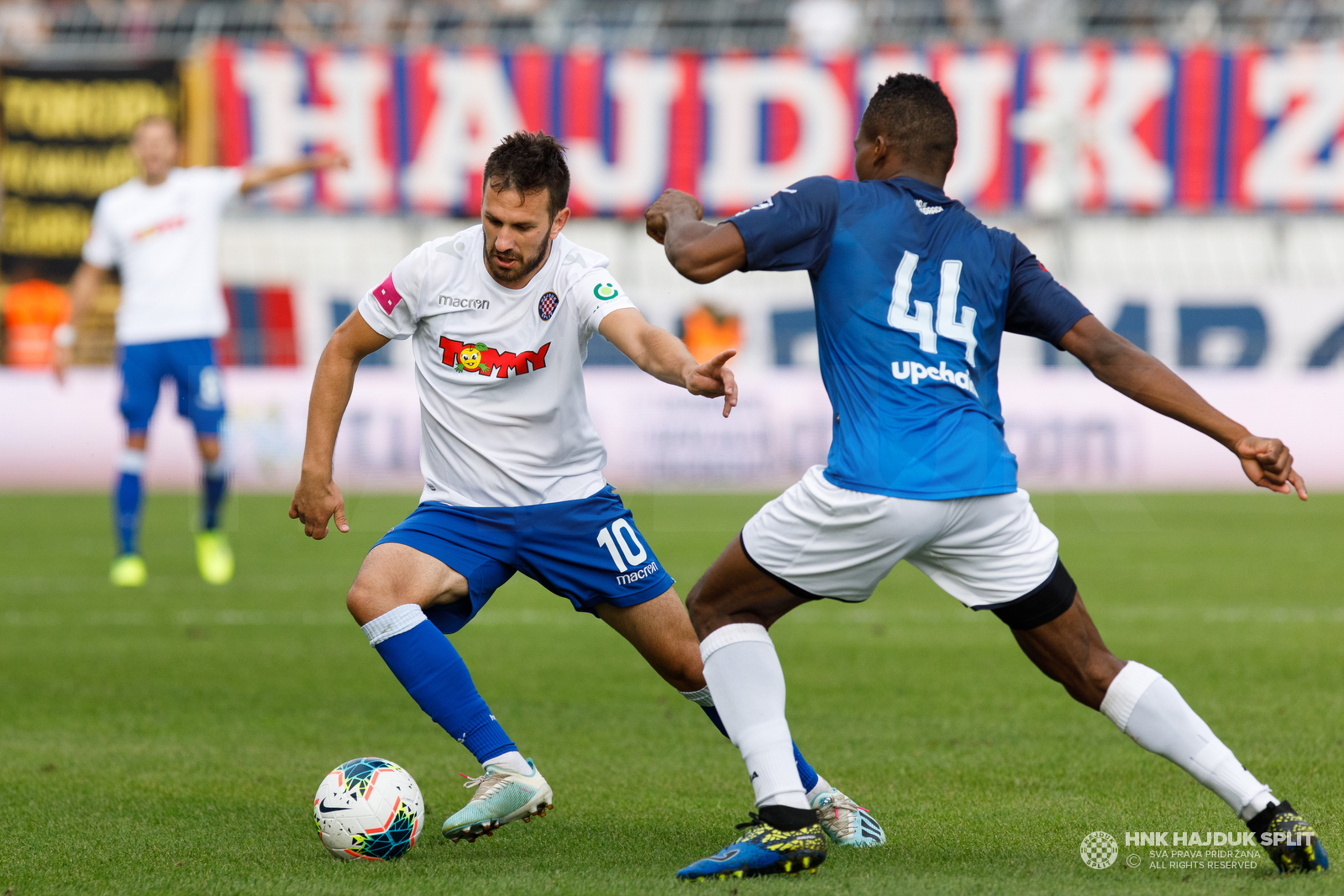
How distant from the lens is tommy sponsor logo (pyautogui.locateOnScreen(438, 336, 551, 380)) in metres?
4.77

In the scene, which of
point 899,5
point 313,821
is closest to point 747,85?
point 899,5

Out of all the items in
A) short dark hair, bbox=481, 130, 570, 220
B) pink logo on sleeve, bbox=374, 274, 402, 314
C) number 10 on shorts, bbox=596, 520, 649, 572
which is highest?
short dark hair, bbox=481, 130, 570, 220

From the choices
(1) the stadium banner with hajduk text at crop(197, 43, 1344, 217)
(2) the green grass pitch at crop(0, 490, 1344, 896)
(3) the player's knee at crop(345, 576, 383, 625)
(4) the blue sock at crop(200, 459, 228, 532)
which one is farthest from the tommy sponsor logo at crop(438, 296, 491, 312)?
(1) the stadium banner with hajduk text at crop(197, 43, 1344, 217)

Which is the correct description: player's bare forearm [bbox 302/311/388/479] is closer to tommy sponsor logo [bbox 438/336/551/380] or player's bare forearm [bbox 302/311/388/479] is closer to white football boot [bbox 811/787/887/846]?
tommy sponsor logo [bbox 438/336/551/380]

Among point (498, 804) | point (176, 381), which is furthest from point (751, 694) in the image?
point (176, 381)

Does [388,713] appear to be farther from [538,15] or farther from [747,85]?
[538,15]

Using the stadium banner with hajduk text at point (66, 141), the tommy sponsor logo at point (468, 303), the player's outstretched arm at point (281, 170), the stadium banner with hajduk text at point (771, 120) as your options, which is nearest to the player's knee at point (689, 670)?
the tommy sponsor logo at point (468, 303)

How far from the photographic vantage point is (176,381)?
10.5m

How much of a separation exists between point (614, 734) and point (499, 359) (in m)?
2.16

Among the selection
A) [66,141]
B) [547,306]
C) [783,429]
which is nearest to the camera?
[547,306]

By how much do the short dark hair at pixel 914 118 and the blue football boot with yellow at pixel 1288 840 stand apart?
1.88 m

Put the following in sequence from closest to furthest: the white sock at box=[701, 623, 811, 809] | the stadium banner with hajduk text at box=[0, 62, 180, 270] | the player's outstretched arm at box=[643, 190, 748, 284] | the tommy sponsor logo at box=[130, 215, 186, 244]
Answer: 1. the player's outstretched arm at box=[643, 190, 748, 284]
2. the white sock at box=[701, 623, 811, 809]
3. the tommy sponsor logo at box=[130, 215, 186, 244]
4. the stadium banner with hajduk text at box=[0, 62, 180, 270]

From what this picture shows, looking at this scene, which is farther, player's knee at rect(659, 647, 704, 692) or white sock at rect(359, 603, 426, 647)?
player's knee at rect(659, 647, 704, 692)

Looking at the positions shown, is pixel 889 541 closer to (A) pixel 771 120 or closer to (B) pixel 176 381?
(B) pixel 176 381
